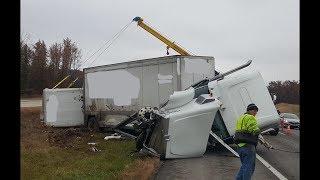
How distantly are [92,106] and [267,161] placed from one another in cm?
1151

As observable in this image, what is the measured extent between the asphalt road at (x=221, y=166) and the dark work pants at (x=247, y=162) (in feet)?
3.62

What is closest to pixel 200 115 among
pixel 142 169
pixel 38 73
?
pixel 142 169

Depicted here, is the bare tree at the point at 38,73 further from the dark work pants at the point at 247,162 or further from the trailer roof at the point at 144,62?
the dark work pants at the point at 247,162

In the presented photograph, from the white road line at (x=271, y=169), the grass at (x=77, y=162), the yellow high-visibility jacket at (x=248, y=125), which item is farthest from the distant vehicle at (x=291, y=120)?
the yellow high-visibility jacket at (x=248, y=125)

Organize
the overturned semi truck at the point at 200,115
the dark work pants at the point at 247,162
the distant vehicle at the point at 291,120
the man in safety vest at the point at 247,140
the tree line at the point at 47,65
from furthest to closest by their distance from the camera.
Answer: the tree line at the point at 47,65
the distant vehicle at the point at 291,120
the overturned semi truck at the point at 200,115
the man in safety vest at the point at 247,140
the dark work pants at the point at 247,162

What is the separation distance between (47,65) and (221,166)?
3635cm

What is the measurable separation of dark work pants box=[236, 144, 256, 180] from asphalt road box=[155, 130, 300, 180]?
3.62 ft

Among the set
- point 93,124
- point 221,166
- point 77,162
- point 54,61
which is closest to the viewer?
point 221,166

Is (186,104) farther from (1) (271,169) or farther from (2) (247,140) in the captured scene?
(2) (247,140)

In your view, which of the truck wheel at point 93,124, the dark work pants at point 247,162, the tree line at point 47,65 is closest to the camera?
the dark work pants at point 247,162

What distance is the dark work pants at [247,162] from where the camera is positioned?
828 cm

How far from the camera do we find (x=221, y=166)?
440 inches

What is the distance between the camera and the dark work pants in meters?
8.28

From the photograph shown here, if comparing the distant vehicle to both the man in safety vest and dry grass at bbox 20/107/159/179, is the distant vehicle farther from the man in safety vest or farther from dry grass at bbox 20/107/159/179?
the man in safety vest
